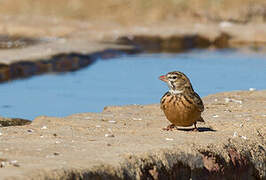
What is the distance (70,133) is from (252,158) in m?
1.72

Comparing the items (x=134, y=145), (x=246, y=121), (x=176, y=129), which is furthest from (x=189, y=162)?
(x=246, y=121)

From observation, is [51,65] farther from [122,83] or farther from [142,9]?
[142,9]

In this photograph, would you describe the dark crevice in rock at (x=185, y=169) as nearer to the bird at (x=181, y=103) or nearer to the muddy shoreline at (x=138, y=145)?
the muddy shoreline at (x=138, y=145)

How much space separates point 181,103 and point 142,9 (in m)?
21.5

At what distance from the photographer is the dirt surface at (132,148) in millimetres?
5461

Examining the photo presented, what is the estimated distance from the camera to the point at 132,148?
614 cm

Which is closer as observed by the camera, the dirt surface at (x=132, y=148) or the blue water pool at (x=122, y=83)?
the dirt surface at (x=132, y=148)

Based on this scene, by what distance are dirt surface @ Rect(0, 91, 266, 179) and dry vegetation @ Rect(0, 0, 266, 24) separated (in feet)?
61.5

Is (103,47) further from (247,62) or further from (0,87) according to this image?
(0,87)

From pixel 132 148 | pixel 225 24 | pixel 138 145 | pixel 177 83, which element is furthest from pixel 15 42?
pixel 132 148

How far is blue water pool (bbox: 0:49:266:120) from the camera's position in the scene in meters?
12.0

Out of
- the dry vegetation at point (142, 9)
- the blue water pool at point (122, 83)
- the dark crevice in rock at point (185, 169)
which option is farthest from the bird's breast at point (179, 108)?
the dry vegetation at point (142, 9)

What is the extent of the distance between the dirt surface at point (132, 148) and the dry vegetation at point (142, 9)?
18751 millimetres

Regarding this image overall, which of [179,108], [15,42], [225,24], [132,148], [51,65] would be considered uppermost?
[225,24]
